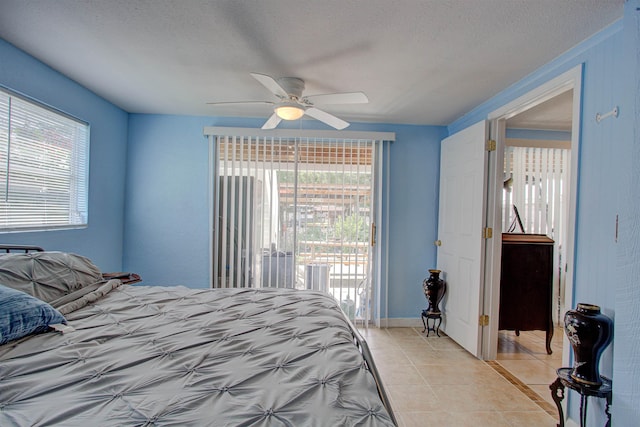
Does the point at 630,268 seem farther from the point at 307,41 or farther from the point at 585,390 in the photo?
the point at 307,41

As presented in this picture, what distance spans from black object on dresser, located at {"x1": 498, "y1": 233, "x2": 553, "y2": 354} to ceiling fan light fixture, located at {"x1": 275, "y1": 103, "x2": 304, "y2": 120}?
2.33 meters

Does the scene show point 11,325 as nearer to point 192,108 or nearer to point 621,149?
point 192,108

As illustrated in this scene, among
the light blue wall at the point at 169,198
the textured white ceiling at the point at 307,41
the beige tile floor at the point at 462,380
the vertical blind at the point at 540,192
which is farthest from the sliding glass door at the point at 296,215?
the vertical blind at the point at 540,192

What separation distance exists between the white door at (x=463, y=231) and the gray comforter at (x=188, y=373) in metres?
1.90

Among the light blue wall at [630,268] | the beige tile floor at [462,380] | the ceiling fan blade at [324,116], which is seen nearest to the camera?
the light blue wall at [630,268]

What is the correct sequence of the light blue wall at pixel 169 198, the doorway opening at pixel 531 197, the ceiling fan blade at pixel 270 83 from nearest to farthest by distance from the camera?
the ceiling fan blade at pixel 270 83
the doorway opening at pixel 531 197
the light blue wall at pixel 169 198

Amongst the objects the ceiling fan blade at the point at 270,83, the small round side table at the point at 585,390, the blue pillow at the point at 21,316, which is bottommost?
the small round side table at the point at 585,390

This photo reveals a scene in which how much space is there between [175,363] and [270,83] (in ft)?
5.55

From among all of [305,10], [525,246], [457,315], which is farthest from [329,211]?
[305,10]

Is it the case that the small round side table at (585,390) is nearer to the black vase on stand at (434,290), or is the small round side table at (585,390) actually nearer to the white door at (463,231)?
the white door at (463,231)

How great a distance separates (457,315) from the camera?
10.7 feet

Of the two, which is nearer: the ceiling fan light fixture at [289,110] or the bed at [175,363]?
the bed at [175,363]

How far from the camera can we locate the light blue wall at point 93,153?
220 cm

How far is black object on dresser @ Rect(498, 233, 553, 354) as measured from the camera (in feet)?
10.2
